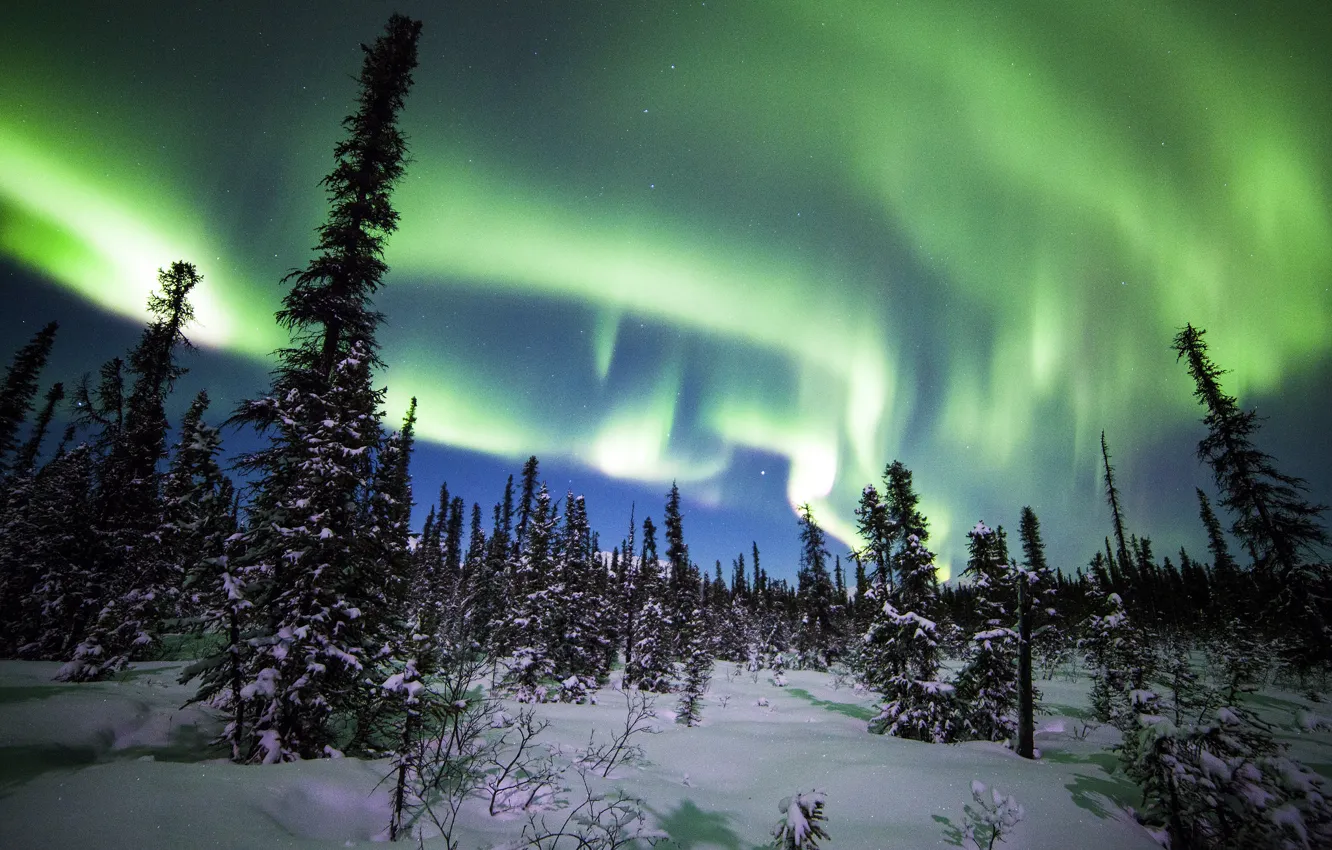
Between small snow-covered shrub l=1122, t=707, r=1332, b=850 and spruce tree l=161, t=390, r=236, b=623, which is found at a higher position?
spruce tree l=161, t=390, r=236, b=623

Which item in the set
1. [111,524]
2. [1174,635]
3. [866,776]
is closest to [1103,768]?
[866,776]

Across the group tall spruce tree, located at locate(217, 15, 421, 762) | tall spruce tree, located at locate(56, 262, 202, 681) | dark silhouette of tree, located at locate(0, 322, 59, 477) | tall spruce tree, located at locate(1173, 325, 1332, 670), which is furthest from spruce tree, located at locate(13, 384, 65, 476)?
tall spruce tree, located at locate(1173, 325, 1332, 670)

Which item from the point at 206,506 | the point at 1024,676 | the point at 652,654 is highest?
the point at 206,506

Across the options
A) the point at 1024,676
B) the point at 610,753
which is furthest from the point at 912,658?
the point at 610,753

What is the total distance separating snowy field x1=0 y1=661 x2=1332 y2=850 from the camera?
5.62 metres

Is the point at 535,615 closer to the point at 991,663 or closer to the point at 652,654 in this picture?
the point at 652,654

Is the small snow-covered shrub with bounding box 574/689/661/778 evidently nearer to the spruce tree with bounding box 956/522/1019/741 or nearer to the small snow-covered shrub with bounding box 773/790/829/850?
the small snow-covered shrub with bounding box 773/790/829/850

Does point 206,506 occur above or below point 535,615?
above

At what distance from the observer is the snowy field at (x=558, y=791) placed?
18.4 ft

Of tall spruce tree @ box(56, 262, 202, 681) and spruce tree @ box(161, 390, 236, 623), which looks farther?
tall spruce tree @ box(56, 262, 202, 681)

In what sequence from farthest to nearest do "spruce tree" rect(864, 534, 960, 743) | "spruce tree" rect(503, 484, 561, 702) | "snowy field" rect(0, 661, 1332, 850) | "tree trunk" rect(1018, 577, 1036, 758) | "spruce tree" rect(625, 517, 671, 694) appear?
1. "spruce tree" rect(625, 517, 671, 694)
2. "spruce tree" rect(503, 484, 561, 702)
3. "spruce tree" rect(864, 534, 960, 743)
4. "tree trunk" rect(1018, 577, 1036, 758)
5. "snowy field" rect(0, 661, 1332, 850)

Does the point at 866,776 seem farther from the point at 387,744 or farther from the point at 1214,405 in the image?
the point at 1214,405

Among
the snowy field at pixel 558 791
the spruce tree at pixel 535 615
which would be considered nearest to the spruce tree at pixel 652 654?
the spruce tree at pixel 535 615

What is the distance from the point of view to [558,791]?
9531 mm
